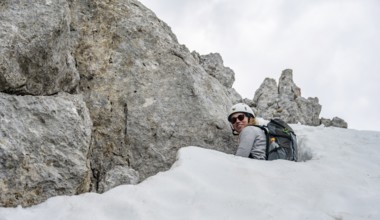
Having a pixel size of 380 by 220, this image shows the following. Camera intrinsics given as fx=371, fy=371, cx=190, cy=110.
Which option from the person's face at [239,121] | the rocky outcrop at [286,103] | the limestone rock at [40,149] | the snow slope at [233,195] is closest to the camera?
the snow slope at [233,195]

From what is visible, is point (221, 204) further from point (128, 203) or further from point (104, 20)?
point (104, 20)

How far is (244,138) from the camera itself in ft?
32.0

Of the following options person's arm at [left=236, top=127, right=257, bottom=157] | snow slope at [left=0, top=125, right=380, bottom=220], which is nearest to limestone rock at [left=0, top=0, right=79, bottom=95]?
snow slope at [left=0, top=125, right=380, bottom=220]

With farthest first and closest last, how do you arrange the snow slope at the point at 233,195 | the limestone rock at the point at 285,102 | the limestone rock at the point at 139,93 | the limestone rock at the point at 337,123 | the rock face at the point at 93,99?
the limestone rock at the point at 285,102
the limestone rock at the point at 337,123
the limestone rock at the point at 139,93
the rock face at the point at 93,99
the snow slope at the point at 233,195

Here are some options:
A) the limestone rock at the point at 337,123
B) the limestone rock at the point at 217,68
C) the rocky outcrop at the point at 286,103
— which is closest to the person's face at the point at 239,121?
the limestone rock at the point at 217,68

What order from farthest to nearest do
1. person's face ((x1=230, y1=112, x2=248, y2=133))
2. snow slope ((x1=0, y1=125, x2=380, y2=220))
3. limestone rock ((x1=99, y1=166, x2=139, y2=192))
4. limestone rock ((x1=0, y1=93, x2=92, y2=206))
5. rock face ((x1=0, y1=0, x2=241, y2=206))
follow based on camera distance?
person's face ((x1=230, y1=112, x2=248, y2=133)) < limestone rock ((x1=99, y1=166, x2=139, y2=192)) < rock face ((x1=0, y1=0, x2=241, y2=206)) < limestone rock ((x1=0, y1=93, x2=92, y2=206)) < snow slope ((x1=0, y1=125, x2=380, y2=220))

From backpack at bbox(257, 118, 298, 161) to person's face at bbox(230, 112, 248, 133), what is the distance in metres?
0.84

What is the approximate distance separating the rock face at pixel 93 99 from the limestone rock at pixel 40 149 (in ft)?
0.06

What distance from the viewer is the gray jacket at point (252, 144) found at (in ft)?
31.7

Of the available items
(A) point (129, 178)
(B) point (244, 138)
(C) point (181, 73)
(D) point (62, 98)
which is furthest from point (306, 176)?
(D) point (62, 98)

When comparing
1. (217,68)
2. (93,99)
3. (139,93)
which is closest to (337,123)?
(217,68)

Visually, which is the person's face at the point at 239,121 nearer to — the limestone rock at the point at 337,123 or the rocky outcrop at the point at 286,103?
the rocky outcrop at the point at 286,103

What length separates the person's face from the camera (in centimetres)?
1079

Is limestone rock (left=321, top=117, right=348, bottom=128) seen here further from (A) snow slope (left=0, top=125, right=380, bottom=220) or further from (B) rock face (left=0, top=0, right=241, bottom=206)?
(A) snow slope (left=0, top=125, right=380, bottom=220)
